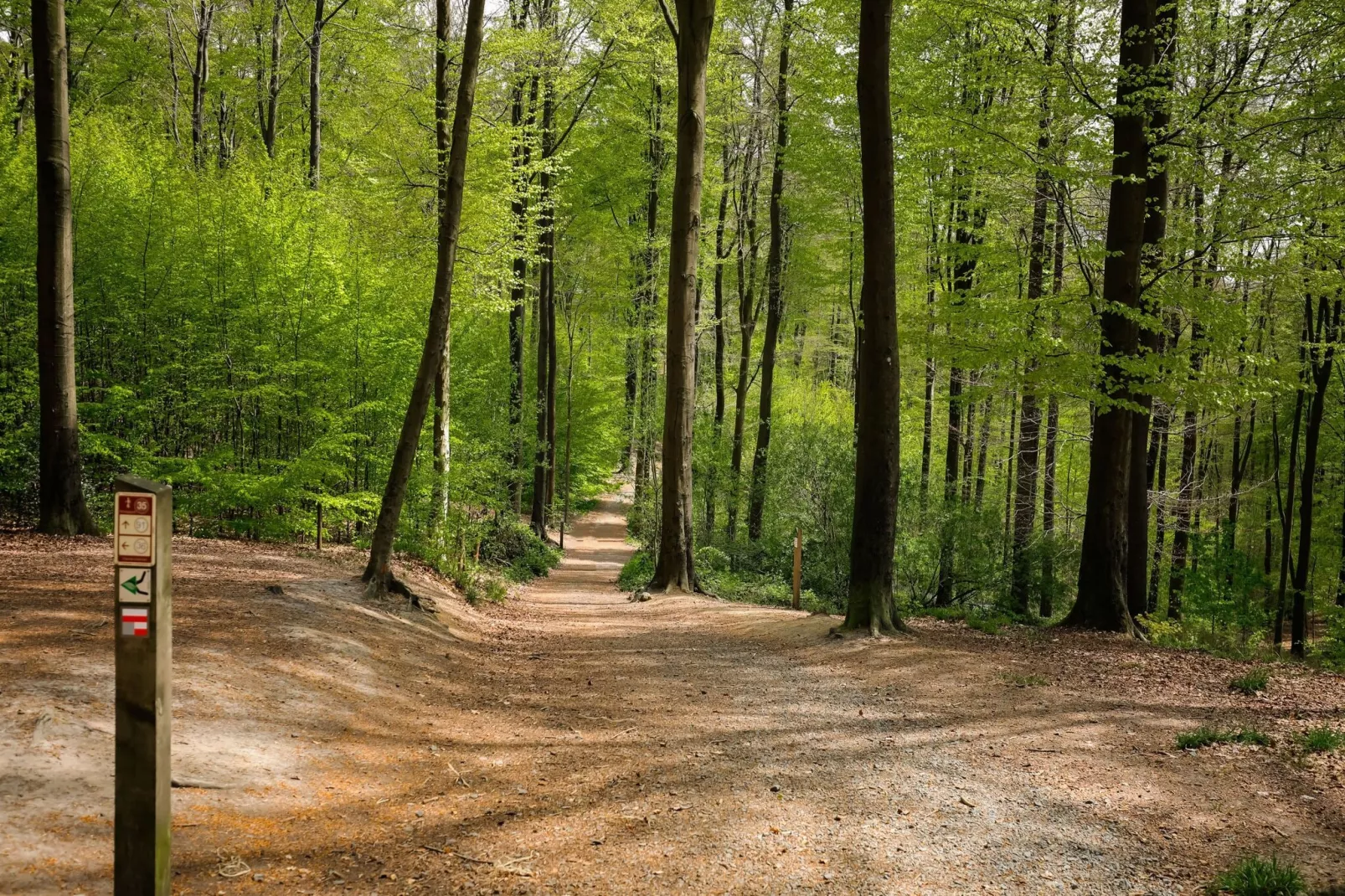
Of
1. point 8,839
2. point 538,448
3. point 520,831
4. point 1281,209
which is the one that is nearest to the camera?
point 8,839

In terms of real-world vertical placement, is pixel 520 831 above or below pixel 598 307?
below

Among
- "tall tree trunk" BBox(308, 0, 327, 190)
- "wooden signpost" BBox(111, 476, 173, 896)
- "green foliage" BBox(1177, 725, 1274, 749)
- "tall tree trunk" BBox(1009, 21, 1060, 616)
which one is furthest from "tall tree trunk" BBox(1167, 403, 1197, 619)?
"tall tree trunk" BBox(308, 0, 327, 190)

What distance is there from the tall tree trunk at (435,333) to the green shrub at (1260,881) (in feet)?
27.9

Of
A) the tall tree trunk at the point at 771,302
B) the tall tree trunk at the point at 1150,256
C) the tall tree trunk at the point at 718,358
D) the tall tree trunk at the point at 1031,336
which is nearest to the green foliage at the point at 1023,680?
the tall tree trunk at the point at 1150,256

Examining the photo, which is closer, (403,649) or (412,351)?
(403,649)

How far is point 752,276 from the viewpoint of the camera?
81.3 ft

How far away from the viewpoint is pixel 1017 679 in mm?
7582

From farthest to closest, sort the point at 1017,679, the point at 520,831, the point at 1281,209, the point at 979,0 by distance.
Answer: the point at 979,0 < the point at 1281,209 < the point at 1017,679 < the point at 520,831

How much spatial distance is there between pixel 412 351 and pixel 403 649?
278 inches

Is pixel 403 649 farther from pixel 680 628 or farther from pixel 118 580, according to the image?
pixel 118 580

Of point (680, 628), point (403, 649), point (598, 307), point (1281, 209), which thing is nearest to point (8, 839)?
point (403, 649)

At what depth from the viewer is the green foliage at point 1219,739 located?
5660 millimetres

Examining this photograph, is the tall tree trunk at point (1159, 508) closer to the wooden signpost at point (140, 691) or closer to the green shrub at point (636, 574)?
the green shrub at point (636, 574)

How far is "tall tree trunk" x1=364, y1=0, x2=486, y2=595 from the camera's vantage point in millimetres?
9664
